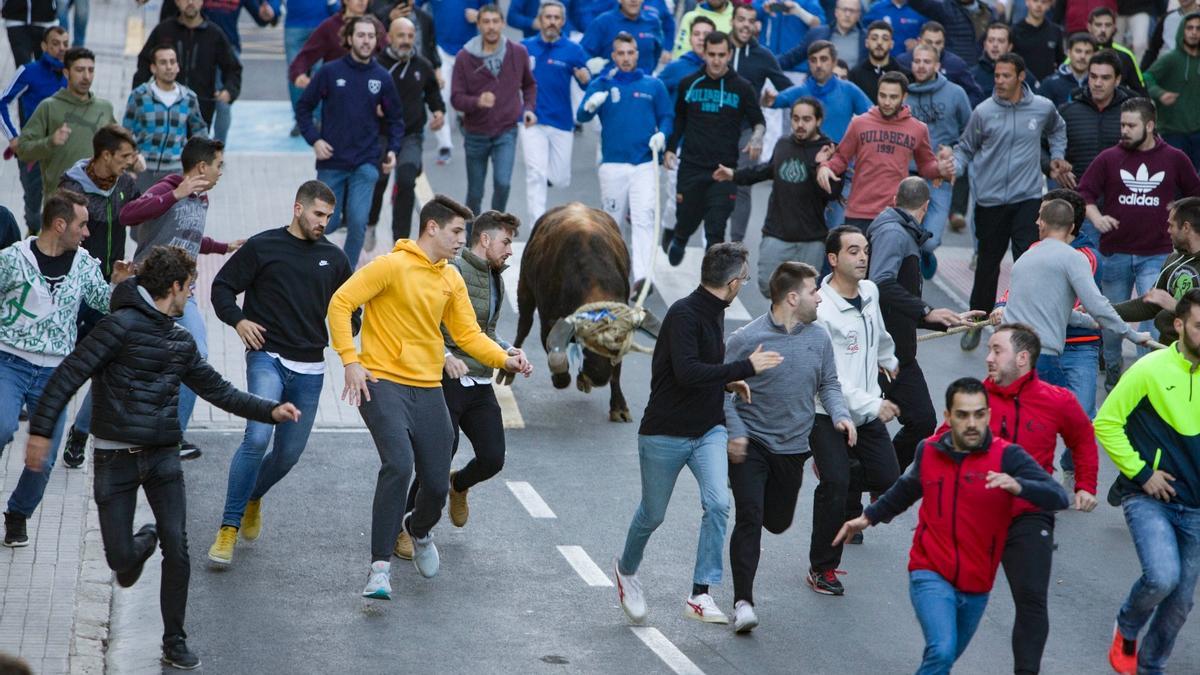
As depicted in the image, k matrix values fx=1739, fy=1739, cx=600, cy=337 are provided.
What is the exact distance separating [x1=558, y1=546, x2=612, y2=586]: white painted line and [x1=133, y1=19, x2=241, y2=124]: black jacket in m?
7.84

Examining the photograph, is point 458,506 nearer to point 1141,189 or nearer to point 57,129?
point 57,129

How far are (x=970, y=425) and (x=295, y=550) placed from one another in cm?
444

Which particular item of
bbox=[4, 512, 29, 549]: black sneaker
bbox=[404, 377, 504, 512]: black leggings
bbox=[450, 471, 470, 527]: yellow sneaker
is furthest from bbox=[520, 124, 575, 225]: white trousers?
bbox=[4, 512, 29, 549]: black sneaker

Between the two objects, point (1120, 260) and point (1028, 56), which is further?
point (1028, 56)

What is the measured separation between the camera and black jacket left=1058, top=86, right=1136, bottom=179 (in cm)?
1509

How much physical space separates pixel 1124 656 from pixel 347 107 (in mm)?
8840

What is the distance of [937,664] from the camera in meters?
7.57

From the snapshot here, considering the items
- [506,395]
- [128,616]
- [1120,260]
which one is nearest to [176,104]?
[506,395]

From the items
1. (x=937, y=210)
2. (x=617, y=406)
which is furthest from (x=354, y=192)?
(x=937, y=210)

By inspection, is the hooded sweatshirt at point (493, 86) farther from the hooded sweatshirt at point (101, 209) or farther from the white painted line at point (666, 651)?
the white painted line at point (666, 651)

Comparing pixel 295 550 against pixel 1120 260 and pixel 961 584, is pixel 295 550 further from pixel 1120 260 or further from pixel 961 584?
pixel 1120 260

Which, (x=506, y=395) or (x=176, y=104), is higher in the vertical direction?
(x=176, y=104)

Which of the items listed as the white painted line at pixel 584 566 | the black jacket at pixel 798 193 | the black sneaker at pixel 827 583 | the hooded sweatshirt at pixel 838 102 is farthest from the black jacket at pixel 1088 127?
the white painted line at pixel 584 566

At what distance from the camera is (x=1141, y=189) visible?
13.3 metres
